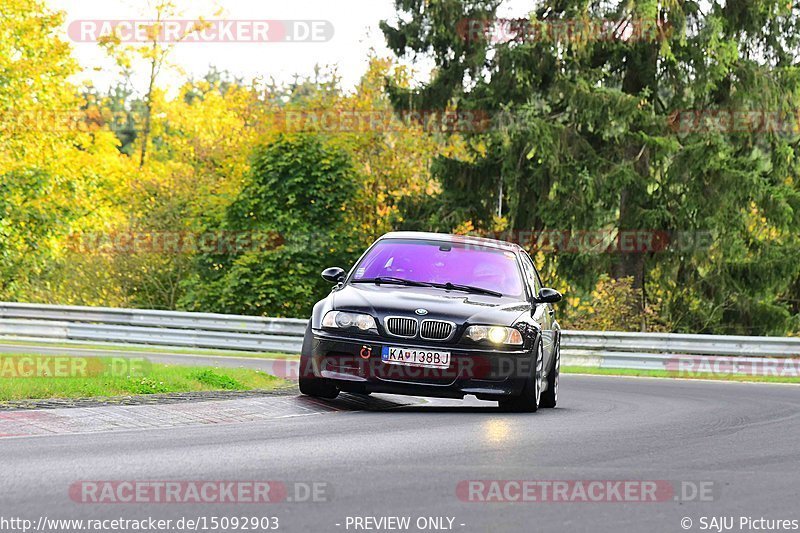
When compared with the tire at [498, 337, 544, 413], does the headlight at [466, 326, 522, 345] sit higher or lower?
higher

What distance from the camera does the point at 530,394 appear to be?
1250 centimetres

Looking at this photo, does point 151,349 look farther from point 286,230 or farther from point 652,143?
point 652,143

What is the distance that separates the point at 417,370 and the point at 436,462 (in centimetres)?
368

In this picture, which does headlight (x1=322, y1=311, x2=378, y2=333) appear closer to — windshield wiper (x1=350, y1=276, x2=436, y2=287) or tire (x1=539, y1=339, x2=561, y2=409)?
windshield wiper (x1=350, y1=276, x2=436, y2=287)

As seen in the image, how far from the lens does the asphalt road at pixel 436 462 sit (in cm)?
637

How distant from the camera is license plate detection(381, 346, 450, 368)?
11914 millimetres

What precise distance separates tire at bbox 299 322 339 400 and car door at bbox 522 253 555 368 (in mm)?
2112

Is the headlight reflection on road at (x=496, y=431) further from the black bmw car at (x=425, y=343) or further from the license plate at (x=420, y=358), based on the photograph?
the license plate at (x=420, y=358)

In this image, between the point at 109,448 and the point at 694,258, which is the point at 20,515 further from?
the point at 694,258

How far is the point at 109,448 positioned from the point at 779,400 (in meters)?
10.2

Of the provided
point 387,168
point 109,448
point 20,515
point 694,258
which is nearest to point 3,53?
point 387,168

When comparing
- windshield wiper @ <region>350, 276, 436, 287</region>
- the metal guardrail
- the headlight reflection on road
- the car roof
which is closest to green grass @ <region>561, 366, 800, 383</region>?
the metal guardrail

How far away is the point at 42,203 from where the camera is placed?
120ft

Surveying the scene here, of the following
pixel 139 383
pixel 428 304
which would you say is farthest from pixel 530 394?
pixel 139 383
